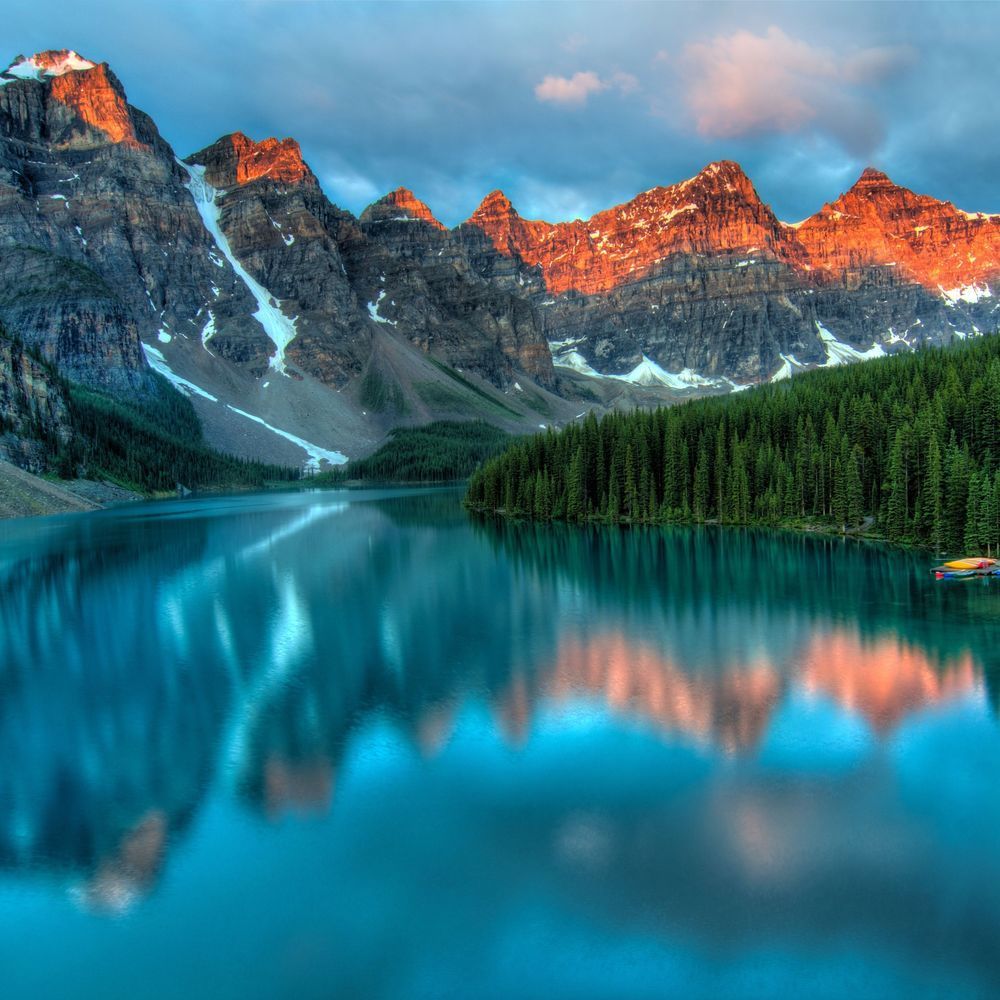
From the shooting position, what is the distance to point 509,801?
1888 cm

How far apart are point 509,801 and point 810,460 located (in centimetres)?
6594

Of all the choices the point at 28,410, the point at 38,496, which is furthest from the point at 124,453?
the point at 38,496

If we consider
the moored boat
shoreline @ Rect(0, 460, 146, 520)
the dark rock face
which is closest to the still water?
the moored boat

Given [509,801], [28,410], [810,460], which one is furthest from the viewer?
[28,410]

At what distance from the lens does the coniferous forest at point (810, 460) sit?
2404 inches

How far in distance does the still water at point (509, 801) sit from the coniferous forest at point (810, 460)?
2184cm

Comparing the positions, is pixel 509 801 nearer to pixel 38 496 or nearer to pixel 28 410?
pixel 38 496

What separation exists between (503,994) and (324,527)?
83.7 metres

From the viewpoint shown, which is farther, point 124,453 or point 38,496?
point 124,453

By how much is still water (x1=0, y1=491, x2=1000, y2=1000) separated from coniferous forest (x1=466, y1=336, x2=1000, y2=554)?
2184 cm

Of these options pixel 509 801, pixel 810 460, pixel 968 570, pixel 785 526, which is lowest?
pixel 509 801

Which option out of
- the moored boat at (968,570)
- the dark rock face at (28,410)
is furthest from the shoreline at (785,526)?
the dark rock face at (28,410)

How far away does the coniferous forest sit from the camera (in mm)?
61062

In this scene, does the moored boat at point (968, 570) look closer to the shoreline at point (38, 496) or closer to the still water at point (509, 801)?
the still water at point (509, 801)
